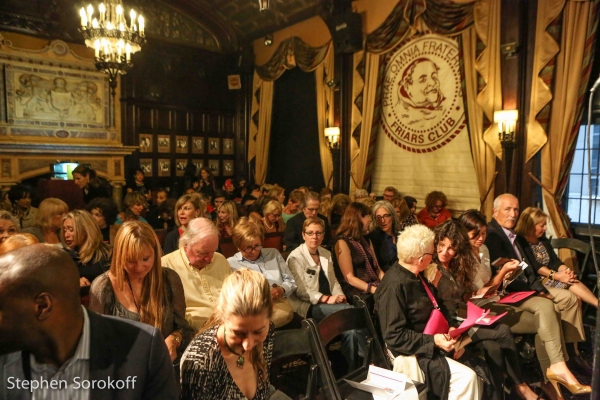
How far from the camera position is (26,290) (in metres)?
0.90

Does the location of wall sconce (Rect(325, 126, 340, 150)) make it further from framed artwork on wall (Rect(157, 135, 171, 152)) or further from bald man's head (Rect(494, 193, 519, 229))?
bald man's head (Rect(494, 193, 519, 229))

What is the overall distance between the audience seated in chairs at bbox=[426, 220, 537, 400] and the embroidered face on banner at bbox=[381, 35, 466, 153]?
13.4ft

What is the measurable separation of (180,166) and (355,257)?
775 centimetres

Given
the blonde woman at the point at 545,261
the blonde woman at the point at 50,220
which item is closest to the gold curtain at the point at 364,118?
the blonde woman at the point at 545,261

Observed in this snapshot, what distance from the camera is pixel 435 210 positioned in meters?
6.71

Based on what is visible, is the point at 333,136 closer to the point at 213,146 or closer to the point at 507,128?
the point at 507,128

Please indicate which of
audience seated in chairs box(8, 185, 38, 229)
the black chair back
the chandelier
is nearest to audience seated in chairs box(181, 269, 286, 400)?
the black chair back

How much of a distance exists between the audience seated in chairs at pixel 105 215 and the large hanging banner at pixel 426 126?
5109 millimetres

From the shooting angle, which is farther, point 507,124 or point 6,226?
point 507,124

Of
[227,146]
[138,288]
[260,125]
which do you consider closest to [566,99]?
[138,288]

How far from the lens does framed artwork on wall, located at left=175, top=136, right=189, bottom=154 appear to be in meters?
10.5

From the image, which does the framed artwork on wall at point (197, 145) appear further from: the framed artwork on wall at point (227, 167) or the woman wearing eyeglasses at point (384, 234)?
the woman wearing eyeglasses at point (384, 234)

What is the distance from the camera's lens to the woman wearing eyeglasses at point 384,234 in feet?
13.9

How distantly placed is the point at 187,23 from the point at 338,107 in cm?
479
